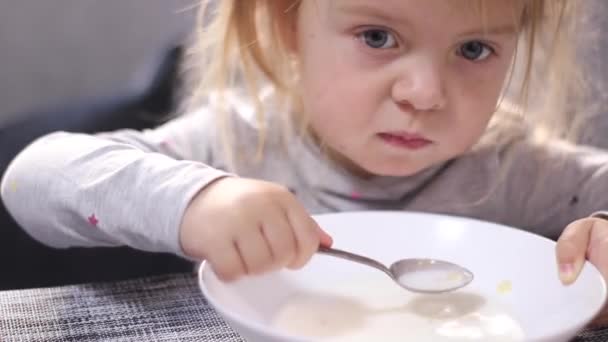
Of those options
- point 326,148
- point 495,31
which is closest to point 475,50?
point 495,31

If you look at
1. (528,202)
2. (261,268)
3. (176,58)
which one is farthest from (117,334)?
(176,58)

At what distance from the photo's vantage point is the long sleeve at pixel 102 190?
2.09ft

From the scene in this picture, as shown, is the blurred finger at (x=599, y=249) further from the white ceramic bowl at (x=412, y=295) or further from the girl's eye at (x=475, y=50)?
the girl's eye at (x=475, y=50)

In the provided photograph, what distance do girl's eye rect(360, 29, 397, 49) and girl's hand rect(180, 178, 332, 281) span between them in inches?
8.6

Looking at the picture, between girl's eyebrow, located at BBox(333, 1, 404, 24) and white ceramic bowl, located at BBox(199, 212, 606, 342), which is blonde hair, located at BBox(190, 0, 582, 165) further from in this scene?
white ceramic bowl, located at BBox(199, 212, 606, 342)

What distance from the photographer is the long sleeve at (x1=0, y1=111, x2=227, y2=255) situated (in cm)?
64

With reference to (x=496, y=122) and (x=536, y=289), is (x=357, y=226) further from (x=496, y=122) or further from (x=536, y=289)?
(x=496, y=122)

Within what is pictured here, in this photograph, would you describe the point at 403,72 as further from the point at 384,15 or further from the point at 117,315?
the point at 117,315

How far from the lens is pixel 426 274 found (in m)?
0.63

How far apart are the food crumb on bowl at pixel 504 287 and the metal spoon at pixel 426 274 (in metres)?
0.02

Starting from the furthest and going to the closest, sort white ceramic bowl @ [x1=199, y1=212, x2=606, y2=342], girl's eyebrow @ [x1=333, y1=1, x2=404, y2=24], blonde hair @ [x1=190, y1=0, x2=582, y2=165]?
blonde hair @ [x1=190, y1=0, x2=582, y2=165] → girl's eyebrow @ [x1=333, y1=1, x2=404, y2=24] → white ceramic bowl @ [x1=199, y1=212, x2=606, y2=342]

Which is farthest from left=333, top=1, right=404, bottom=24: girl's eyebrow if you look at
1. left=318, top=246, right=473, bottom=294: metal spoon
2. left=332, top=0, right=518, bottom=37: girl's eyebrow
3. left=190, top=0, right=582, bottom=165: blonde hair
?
left=318, top=246, right=473, bottom=294: metal spoon

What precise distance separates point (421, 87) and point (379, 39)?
0.07 m

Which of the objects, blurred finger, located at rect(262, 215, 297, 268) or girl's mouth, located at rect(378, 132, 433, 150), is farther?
girl's mouth, located at rect(378, 132, 433, 150)
